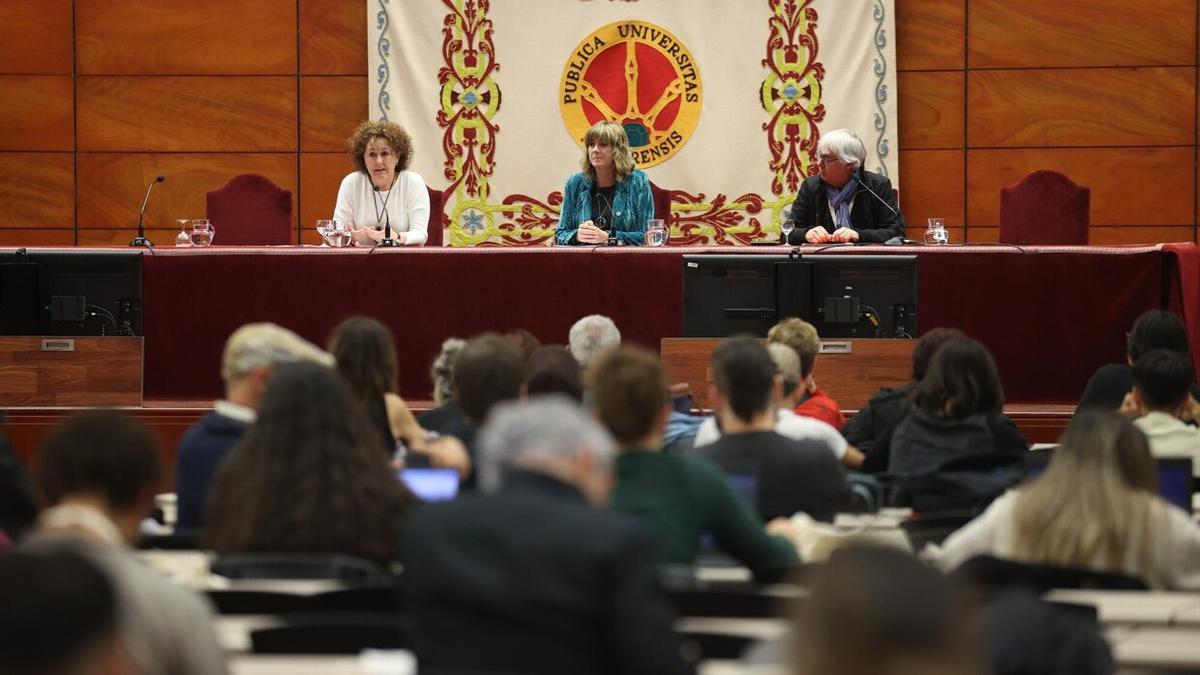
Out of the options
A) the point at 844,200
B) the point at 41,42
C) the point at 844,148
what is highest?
the point at 41,42

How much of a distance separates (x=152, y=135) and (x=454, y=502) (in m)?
7.98

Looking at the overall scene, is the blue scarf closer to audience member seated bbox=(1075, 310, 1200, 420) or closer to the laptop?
audience member seated bbox=(1075, 310, 1200, 420)

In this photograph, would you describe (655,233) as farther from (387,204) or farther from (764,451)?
(764,451)

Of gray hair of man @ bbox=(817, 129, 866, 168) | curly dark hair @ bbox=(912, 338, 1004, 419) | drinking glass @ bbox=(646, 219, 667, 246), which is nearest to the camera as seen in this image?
curly dark hair @ bbox=(912, 338, 1004, 419)

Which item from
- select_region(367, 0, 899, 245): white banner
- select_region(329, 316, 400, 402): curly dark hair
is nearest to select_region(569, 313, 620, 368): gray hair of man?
select_region(329, 316, 400, 402): curly dark hair

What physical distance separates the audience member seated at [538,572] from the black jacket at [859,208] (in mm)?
5225

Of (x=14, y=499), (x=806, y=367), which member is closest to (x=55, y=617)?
(x=14, y=499)

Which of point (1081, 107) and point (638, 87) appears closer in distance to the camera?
point (1081, 107)

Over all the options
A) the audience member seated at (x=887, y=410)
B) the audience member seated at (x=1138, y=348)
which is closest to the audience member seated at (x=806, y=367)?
the audience member seated at (x=887, y=410)

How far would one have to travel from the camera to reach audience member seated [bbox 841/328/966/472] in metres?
4.73

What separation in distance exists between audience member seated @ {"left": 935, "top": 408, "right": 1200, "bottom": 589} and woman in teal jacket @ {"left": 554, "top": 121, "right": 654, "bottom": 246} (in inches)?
180

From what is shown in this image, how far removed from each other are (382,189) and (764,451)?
14.0ft

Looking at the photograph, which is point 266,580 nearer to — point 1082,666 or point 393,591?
point 393,591

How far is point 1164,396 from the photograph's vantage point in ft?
13.8
